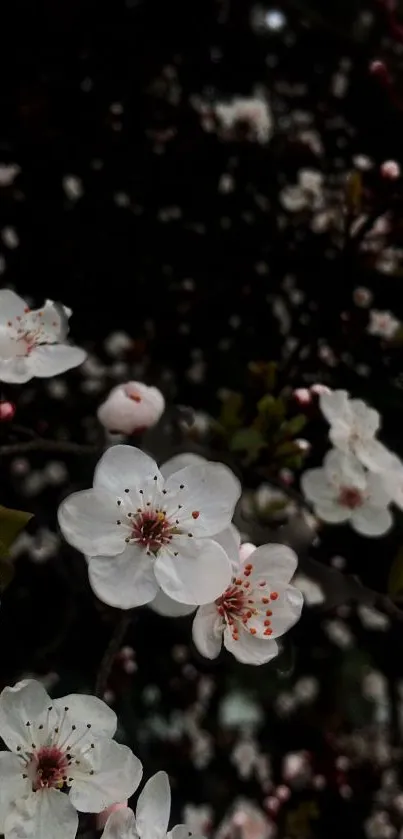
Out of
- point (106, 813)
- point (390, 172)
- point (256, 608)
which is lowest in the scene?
point (106, 813)

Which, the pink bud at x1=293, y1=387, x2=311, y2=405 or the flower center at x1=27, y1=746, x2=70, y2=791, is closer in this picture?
the flower center at x1=27, y1=746, x2=70, y2=791

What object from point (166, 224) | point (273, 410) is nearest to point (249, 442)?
point (273, 410)

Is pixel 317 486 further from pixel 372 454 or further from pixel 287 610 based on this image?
pixel 287 610

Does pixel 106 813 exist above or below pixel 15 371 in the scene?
below

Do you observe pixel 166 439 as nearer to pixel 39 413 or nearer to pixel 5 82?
pixel 39 413

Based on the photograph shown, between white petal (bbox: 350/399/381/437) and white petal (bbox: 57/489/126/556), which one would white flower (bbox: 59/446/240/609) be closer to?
white petal (bbox: 57/489/126/556)

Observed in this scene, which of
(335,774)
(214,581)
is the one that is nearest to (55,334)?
(214,581)

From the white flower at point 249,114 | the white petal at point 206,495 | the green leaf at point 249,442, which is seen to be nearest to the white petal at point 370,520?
the green leaf at point 249,442

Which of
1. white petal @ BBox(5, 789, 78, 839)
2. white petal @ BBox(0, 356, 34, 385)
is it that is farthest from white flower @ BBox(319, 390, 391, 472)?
white petal @ BBox(5, 789, 78, 839)
